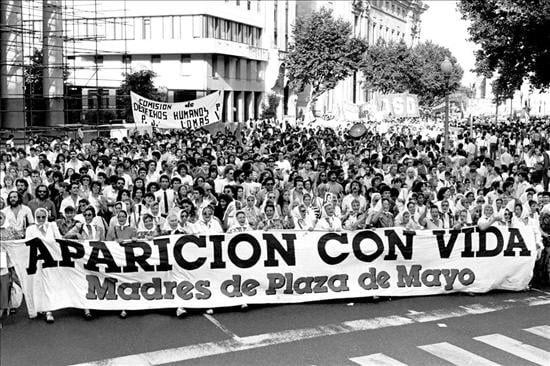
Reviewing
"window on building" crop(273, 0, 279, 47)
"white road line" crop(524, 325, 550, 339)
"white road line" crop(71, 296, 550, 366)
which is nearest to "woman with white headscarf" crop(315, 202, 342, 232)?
"white road line" crop(71, 296, 550, 366)

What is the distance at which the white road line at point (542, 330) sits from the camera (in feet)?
29.0

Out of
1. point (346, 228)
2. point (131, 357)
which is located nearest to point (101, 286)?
point (131, 357)

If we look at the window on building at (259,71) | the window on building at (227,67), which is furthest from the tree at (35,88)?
the window on building at (259,71)

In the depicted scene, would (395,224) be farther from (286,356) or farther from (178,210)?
(286,356)

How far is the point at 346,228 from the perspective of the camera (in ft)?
37.4

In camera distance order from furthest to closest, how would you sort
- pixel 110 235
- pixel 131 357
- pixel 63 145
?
pixel 63 145
pixel 110 235
pixel 131 357

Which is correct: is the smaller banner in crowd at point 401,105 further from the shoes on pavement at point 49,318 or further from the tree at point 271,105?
the tree at point 271,105

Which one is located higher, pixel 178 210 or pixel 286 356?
pixel 178 210

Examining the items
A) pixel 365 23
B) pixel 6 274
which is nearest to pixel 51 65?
pixel 6 274

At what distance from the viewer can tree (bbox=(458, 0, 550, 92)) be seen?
24.4 metres

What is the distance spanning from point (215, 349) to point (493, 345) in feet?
10.4

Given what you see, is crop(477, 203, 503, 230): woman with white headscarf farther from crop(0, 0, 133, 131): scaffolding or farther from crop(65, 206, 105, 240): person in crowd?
crop(0, 0, 133, 131): scaffolding

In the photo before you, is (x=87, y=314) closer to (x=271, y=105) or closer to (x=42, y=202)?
(x=42, y=202)

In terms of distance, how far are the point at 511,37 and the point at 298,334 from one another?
69.3 feet
